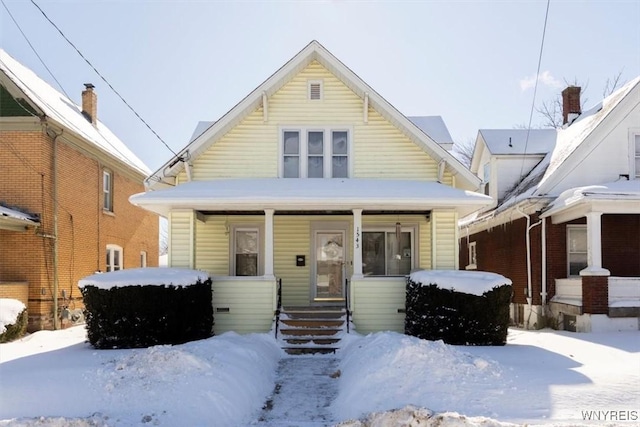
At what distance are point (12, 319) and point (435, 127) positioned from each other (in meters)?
15.3

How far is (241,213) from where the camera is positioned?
15.4 m

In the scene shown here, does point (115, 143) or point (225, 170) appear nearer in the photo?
point (225, 170)

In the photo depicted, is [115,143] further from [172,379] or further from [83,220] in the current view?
[172,379]

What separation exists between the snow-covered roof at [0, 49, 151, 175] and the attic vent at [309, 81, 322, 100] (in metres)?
7.67

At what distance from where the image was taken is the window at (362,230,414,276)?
1594 cm

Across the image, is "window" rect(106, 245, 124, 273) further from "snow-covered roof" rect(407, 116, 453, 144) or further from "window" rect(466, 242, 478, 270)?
"window" rect(466, 242, 478, 270)

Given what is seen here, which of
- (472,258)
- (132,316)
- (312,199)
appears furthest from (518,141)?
(132,316)

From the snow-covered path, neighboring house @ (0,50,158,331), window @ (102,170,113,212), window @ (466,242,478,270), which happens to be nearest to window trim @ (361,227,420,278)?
the snow-covered path

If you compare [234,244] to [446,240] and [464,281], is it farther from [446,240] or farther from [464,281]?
[464,281]

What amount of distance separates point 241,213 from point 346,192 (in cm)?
339

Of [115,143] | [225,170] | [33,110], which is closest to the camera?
[225,170]

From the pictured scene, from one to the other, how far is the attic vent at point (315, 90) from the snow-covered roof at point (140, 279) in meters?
6.05

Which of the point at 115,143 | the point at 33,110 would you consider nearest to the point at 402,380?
the point at 33,110

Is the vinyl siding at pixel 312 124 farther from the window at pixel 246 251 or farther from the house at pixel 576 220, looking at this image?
the house at pixel 576 220
